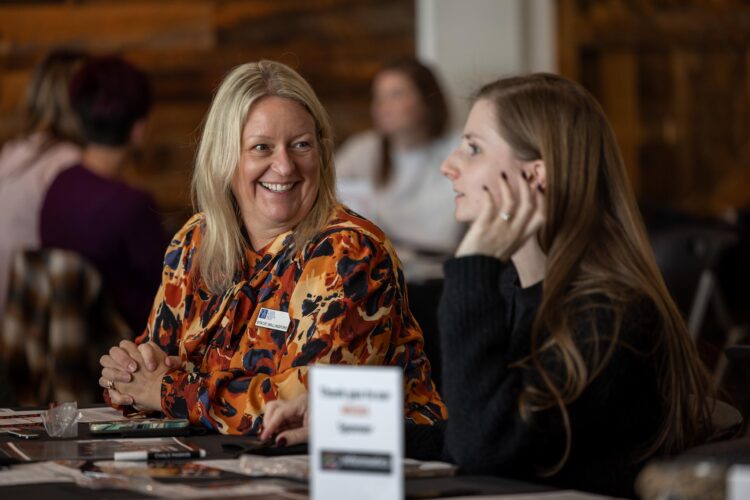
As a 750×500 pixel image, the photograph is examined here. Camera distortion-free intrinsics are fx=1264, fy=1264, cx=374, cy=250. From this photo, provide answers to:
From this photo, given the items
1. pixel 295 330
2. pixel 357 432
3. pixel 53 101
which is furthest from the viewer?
pixel 53 101

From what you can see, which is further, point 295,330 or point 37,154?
point 37,154

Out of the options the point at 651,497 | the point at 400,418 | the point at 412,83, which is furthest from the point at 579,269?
the point at 412,83

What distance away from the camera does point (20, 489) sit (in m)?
1.72

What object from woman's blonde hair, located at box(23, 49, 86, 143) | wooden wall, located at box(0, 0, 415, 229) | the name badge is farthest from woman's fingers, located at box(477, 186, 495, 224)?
wooden wall, located at box(0, 0, 415, 229)

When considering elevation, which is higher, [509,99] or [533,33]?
[533,33]

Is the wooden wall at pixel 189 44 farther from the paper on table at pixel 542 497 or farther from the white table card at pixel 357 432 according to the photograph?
the white table card at pixel 357 432

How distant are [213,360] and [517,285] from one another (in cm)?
64

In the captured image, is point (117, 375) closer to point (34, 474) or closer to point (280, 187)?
point (280, 187)

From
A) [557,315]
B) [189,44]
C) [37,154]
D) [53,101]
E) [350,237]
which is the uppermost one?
[189,44]

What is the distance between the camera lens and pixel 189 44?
21.8ft

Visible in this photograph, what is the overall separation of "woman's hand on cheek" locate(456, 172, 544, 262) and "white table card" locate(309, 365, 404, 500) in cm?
54


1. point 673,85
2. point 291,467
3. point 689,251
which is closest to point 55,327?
point 291,467

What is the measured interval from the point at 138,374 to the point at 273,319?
0.31 m

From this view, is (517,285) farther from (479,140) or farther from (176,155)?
(176,155)
